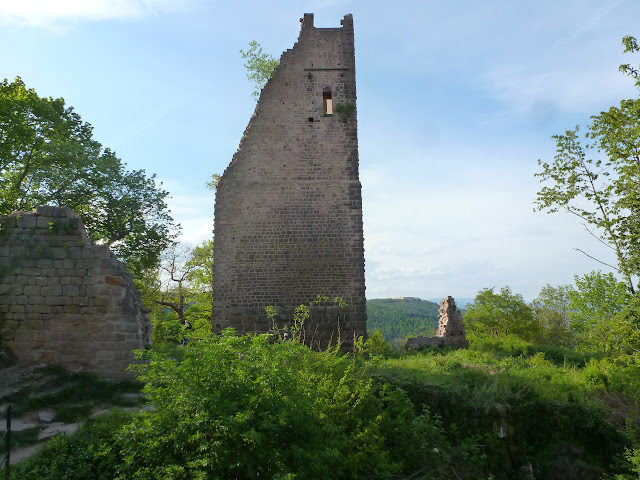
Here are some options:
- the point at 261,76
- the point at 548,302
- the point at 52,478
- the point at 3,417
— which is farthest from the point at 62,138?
the point at 548,302

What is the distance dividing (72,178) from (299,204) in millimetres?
11132

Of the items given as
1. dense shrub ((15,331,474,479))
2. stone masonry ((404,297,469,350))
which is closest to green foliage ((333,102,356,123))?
stone masonry ((404,297,469,350))

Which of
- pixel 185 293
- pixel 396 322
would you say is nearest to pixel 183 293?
pixel 185 293

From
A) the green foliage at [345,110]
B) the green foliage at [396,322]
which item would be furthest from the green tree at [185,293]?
the green foliage at [396,322]

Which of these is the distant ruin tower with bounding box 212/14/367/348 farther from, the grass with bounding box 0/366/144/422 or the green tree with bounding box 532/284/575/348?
the green tree with bounding box 532/284/575/348

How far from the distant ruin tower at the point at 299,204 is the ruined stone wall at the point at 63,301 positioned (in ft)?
15.2

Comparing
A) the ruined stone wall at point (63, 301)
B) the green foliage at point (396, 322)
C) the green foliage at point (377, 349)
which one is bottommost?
the green foliage at point (396, 322)

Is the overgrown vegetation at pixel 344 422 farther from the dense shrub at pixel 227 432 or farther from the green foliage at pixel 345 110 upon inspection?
→ the green foliage at pixel 345 110

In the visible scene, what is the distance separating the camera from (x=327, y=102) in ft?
46.7

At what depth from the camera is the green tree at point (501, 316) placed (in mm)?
29891

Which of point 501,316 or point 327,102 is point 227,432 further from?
point 501,316

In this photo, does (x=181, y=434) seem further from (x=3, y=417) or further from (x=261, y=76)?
(x=261, y=76)

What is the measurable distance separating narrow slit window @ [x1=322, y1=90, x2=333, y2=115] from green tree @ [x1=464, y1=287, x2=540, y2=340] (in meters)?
21.3

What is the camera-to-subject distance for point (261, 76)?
16484 millimetres
